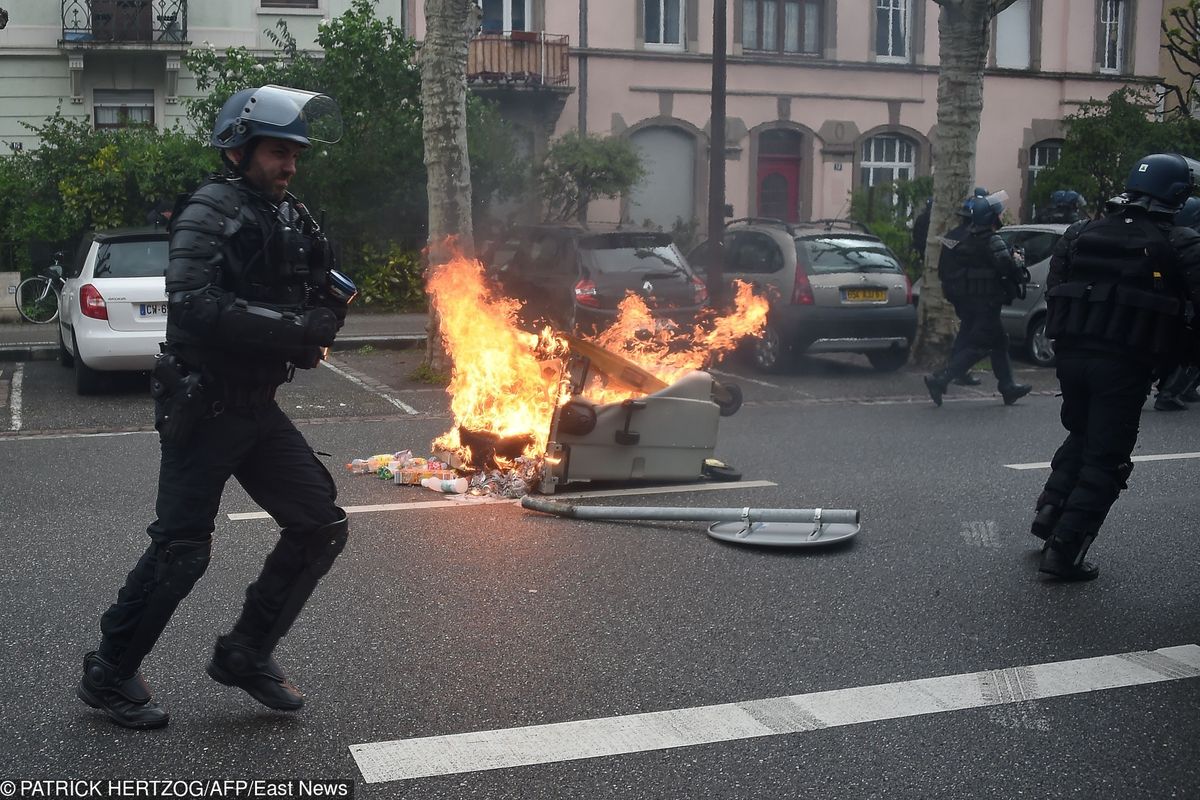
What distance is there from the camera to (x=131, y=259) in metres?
12.9

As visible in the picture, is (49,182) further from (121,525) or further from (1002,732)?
(1002,732)

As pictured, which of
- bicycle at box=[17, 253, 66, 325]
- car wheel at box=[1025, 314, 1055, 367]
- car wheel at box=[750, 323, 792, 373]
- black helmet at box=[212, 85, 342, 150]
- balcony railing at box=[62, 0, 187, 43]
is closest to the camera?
black helmet at box=[212, 85, 342, 150]

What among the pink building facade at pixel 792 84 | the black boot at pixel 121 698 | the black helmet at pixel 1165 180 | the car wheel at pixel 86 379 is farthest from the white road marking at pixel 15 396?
the pink building facade at pixel 792 84

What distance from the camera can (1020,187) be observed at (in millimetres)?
32781

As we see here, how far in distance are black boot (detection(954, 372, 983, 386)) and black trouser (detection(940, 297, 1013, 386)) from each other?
1.04ft

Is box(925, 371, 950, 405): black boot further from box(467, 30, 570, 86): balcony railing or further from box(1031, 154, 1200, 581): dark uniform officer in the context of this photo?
box(467, 30, 570, 86): balcony railing

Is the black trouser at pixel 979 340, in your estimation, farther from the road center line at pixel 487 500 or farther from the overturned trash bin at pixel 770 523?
the overturned trash bin at pixel 770 523

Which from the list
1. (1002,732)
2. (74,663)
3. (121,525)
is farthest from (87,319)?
(1002,732)

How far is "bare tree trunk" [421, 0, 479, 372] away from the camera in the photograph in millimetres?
13781

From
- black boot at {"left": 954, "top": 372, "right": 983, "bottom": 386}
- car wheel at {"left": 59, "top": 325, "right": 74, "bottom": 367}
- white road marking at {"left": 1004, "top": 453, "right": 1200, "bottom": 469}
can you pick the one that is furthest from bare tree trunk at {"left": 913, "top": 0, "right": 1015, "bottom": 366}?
car wheel at {"left": 59, "top": 325, "right": 74, "bottom": 367}

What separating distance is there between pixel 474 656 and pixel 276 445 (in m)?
1.25

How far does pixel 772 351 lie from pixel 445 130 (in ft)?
14.3

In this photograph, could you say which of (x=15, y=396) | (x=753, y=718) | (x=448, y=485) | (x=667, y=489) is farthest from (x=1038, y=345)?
(x=753, y=718)

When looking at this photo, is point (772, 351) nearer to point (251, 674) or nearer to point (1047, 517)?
point (1047, 517)
